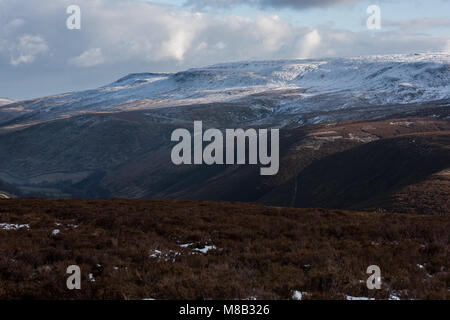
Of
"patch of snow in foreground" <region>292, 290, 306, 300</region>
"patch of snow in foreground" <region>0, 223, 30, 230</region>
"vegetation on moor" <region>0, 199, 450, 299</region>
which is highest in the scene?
"patch of snow in foreground" <region>0, 223, 30, 230</region>

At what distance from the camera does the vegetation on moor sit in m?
Answer: 10.5

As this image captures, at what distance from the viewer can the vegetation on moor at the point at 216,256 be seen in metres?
10.5

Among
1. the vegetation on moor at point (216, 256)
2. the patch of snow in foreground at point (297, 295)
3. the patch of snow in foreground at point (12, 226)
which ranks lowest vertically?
the patch of snow in foreground at point (297, 295)

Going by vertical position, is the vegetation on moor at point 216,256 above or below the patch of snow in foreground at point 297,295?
above

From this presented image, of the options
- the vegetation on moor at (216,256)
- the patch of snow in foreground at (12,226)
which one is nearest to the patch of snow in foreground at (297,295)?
the vegetation on moor at (216,256)

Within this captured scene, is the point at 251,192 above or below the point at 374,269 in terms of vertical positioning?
below

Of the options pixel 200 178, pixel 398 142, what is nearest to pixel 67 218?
pixel 398 142

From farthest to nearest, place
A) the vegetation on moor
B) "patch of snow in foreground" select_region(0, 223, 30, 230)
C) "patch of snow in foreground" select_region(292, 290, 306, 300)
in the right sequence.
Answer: "patch of snow in foreground" select_region(0, 223, 30, 230)
the vegetation on moor
"patch of snow in foreground" select_region(292, 290, 306, 300)

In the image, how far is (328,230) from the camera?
19.0 meters

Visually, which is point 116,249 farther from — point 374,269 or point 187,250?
point 374,269

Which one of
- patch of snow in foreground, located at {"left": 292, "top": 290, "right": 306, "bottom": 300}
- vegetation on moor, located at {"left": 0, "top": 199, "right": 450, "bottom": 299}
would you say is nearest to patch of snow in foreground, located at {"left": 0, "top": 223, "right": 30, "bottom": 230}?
vegetation on moor, located at {"left": 0, "top": 199, "right": 450, "bottom": 299}

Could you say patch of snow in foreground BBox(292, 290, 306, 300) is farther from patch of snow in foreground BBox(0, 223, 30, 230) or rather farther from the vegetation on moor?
patch of snow in foreground BBox(0, 223, 30, 230)

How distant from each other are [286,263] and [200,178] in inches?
6460

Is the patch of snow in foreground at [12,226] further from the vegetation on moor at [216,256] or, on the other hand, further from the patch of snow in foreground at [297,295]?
the patch of snow in foreground at [297,295]
